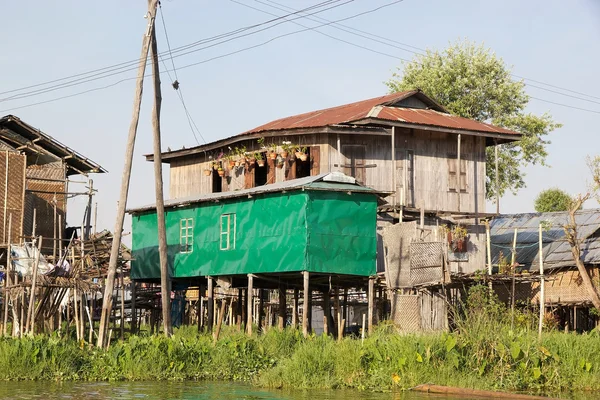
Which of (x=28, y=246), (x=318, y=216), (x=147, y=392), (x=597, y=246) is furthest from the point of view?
(x=597, y=246)

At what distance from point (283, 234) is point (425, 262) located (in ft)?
13.9

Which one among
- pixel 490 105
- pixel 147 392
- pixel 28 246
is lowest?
pixel 147 392

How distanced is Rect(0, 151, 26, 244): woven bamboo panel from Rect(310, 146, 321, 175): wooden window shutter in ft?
32.8

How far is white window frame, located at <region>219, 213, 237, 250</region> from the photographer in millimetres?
32612

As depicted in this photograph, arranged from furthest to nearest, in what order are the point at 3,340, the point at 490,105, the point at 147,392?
1. the point at 490,105
2. the point at 3,340
3. the point at 147,392

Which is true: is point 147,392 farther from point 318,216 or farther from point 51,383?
point 318,216

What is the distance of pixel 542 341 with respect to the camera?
2280 cm

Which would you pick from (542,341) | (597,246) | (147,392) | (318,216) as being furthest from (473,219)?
(147,392)

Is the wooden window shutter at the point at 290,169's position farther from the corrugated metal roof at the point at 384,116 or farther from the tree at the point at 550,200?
the tree at the point at 550,200

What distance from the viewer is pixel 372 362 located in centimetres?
2275

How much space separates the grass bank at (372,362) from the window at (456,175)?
40.2 feet

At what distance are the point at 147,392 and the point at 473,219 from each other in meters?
17.7

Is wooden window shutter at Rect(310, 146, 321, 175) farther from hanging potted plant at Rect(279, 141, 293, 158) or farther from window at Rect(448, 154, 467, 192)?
window at Rect(448, 154, 467, 192)

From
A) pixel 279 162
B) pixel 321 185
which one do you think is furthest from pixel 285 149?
pixel 321 185
